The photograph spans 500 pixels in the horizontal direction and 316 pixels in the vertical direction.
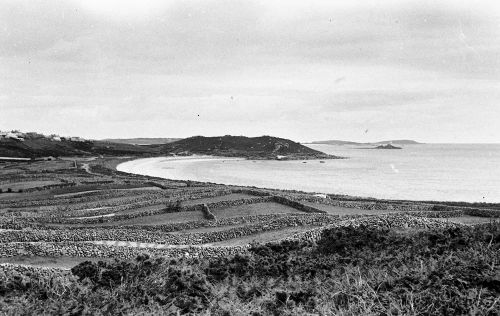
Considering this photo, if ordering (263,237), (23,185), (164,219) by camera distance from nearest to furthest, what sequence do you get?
(263,237) < (164,219) < (23,185)

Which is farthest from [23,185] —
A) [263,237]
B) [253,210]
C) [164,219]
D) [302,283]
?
[302,283]

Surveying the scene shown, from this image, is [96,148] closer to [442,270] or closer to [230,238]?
[230,238]

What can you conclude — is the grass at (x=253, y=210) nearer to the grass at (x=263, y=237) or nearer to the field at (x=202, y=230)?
the field at (x=202, y=230)

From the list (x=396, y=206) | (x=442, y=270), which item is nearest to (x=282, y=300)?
(x=442, y=270)

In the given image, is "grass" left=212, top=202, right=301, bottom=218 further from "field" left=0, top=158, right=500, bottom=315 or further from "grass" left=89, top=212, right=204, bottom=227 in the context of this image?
"grass" left=89, top=212, right=204, bottom=227

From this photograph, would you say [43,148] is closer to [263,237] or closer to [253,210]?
[253,210]
